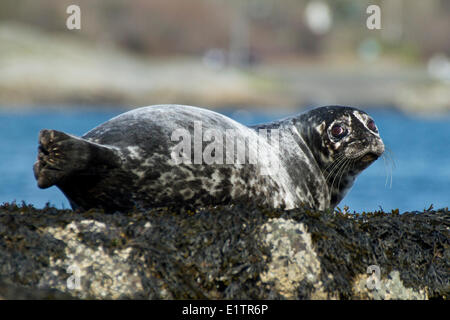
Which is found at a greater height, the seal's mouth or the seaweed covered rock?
the seal's mouth

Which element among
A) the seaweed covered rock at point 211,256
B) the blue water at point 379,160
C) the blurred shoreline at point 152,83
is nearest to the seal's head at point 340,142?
the blue water at point 379,160

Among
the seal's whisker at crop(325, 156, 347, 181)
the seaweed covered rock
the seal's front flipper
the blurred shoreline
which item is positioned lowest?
the seaweed covered rock

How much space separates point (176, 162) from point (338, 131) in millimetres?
1719

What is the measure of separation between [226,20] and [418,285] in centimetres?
5804

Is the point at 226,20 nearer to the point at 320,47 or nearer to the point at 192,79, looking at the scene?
the point at 320,47

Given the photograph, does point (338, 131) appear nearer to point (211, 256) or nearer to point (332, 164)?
point (332, 164)

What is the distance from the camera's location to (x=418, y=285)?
13.9 ft

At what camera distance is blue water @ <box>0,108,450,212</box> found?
16828 millimetres

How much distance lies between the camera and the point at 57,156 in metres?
3.96

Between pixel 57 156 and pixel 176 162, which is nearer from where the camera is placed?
pixel 57 156

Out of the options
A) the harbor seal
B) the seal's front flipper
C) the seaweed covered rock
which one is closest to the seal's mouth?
the harbor seal

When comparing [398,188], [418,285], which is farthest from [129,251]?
[398,188]

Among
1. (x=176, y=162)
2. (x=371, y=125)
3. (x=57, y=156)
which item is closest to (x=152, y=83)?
(x=371, y=125)

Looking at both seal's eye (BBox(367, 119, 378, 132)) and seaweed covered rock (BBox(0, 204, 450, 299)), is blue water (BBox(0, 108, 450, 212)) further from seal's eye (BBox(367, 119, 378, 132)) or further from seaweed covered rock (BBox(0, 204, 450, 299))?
seaweed covered rock (BBox(0, 204, 450, 299))
